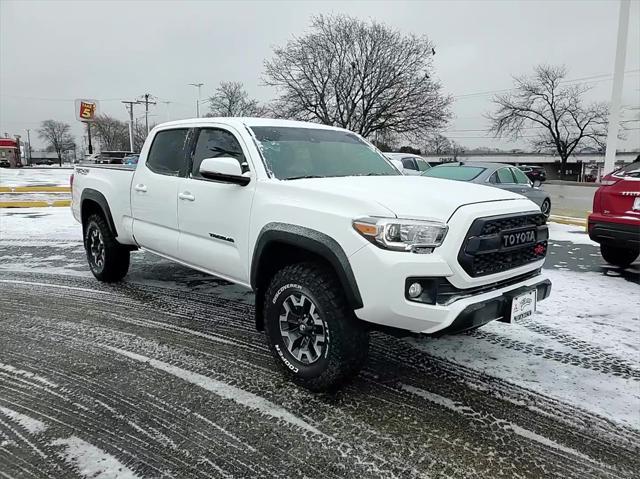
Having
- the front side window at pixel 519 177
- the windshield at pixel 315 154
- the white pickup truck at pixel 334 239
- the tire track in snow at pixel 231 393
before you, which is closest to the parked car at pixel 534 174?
the front side window at pixel 519 177

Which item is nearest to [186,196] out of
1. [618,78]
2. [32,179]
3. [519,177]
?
[519,177]

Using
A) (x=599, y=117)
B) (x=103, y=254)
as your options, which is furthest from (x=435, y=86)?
(x=103, y=254)

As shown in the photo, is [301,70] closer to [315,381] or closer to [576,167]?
[315,381]

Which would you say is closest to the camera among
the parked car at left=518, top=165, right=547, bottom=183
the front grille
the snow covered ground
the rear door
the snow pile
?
the front grille

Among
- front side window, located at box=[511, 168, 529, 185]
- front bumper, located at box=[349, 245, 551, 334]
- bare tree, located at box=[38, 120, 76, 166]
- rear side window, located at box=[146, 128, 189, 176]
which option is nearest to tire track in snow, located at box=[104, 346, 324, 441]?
front bumper, located at box=[349, 245, 551, 334]

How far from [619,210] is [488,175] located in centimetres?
395

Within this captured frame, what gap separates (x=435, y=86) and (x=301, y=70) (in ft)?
31.6

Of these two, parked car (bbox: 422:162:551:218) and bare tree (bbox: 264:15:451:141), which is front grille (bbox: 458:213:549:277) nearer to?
parked car (bbox: 422:162:551:218)

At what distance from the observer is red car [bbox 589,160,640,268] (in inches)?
221

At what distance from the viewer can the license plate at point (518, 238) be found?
2987mm

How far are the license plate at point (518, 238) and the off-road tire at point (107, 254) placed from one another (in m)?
4.33

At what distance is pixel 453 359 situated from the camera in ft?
12.2

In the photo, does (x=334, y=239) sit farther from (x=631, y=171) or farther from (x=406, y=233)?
(x=631, y=171)

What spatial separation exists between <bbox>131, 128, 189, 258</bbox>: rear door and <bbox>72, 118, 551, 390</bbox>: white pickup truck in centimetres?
2
